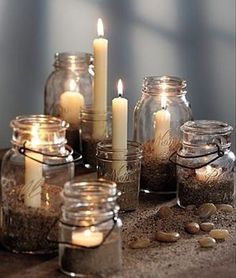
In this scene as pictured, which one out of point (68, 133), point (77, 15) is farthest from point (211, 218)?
point (77, 15)

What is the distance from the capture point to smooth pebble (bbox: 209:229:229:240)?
3.95 ft

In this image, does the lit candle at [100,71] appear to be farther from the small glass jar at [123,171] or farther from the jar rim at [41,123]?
the jar rim at [41,123]

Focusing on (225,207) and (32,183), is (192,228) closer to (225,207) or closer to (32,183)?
(225,207)

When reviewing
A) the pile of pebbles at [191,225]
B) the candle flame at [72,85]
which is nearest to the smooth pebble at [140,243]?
the pile of pebbles at [191,225]

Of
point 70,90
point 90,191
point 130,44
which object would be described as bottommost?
point 90,191

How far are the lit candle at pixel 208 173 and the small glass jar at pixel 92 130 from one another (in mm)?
251

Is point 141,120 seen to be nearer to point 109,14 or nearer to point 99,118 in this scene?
point 99,118

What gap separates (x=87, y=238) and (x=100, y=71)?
1.82ft

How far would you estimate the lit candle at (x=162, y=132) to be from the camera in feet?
4.74

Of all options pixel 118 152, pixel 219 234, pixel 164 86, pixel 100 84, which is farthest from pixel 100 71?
pixel 219 234

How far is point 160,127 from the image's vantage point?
1.45m

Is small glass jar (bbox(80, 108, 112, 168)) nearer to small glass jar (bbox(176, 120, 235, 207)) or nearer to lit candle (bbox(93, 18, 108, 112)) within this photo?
lit candle (bbox(93, 18, 108, 112))

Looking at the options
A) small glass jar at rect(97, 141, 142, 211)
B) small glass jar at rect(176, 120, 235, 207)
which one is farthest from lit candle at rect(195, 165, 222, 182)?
small glass jar at rect(97, 141, 142, 211)

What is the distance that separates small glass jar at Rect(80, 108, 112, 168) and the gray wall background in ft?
0.87
